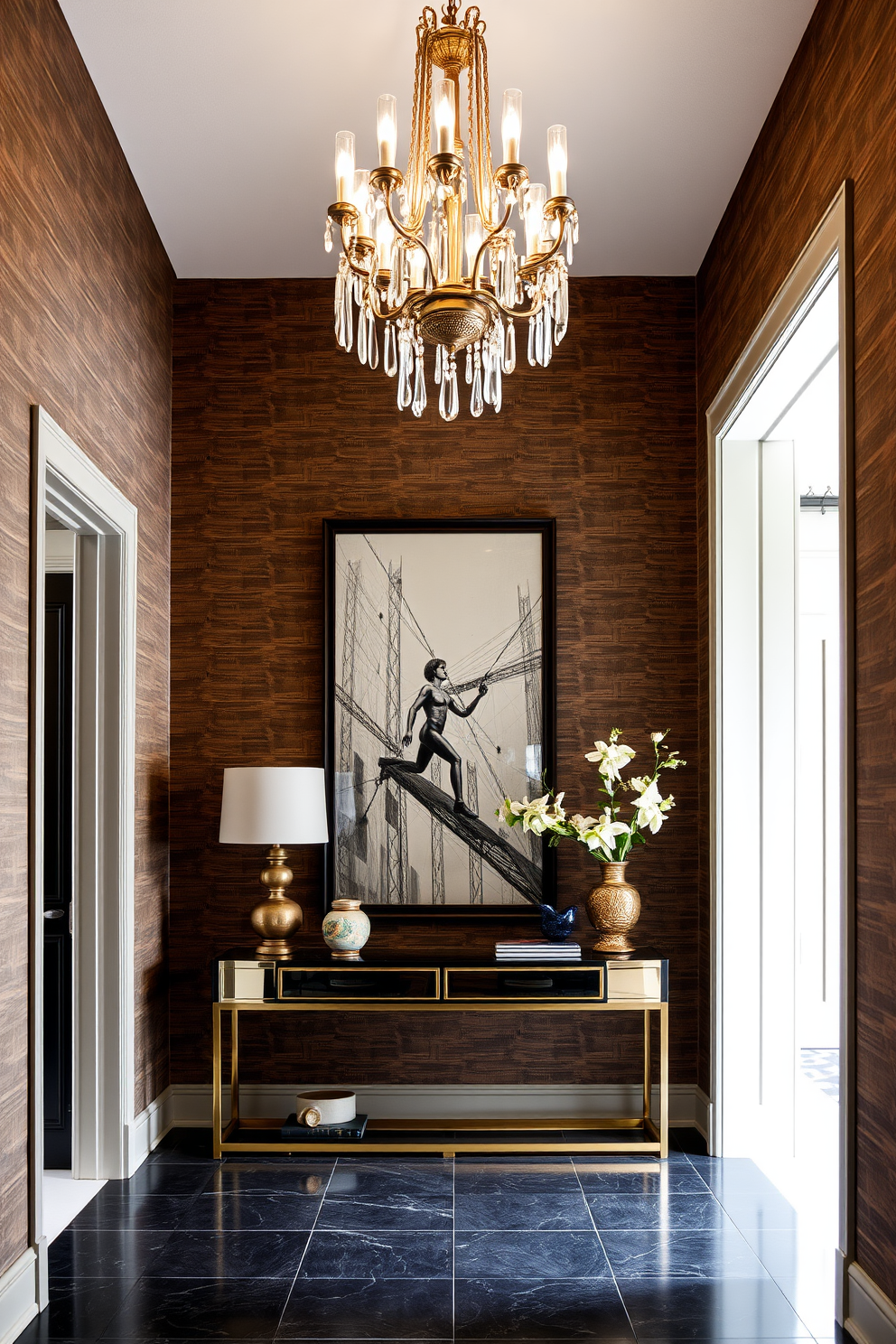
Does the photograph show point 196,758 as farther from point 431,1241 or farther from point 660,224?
point 660,224

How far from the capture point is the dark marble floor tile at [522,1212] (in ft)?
11.1

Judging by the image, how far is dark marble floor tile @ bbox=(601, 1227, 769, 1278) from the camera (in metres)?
3.06

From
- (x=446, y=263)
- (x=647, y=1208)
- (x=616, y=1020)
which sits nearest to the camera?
(x=446, y=263)

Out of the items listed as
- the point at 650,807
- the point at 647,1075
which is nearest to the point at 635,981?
the point at 647,1075

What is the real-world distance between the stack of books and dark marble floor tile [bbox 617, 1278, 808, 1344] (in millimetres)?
1235

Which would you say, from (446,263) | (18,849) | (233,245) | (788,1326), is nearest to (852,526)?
(446,263)

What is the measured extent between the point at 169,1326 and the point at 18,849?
1.21 meters

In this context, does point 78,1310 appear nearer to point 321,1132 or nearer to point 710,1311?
point 321,1132

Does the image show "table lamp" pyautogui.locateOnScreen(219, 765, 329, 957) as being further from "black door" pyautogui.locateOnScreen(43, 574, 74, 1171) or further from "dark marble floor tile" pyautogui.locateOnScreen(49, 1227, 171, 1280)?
"dark marble floor tile" pyautogui.locateOnScreen(49, 1227, 171, 1280)

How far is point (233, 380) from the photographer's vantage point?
4.69 metres

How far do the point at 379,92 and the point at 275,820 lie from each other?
239cm

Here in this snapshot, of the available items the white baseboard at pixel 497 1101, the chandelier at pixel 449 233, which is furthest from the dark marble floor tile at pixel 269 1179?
the chandelier at pixel 449 233

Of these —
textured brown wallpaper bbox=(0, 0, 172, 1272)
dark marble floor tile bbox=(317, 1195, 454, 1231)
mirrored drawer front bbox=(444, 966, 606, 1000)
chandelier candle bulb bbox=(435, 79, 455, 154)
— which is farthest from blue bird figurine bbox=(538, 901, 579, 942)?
chandelier candle bulb bbox=(435, 79, 455, 154)

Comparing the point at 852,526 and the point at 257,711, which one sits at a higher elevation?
the point at 852,526
